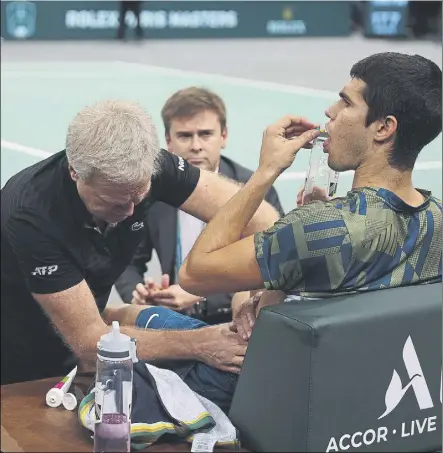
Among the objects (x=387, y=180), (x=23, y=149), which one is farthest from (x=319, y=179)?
(x=23, y=149)

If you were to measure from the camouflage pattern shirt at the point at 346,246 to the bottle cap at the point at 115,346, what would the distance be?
39cm

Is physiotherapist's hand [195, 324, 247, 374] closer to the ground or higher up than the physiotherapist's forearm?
closer to the ground

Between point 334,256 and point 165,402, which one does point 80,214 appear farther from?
point 334,256

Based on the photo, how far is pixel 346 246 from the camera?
2.60 metres

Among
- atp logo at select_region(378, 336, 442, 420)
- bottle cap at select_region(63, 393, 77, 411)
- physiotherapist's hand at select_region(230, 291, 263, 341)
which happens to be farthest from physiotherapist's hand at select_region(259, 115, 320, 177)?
bottle cap at select_region(63, 393, 77, 411)

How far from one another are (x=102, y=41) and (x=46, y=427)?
14.6 metres

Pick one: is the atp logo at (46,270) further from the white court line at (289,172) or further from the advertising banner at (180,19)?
the advertising banner at (180,19)

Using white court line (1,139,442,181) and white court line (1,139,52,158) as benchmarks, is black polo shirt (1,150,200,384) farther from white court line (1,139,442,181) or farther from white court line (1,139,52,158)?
white court line (1,139,52,158)

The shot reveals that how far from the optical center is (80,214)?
3.28 meters

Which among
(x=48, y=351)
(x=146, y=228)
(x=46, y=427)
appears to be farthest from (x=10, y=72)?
(x=46, y=427)

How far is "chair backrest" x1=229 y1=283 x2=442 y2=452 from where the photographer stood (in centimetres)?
249

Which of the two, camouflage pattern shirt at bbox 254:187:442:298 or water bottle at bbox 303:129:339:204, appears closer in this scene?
camouflage pattern shirt at bbox 254:187:442:298

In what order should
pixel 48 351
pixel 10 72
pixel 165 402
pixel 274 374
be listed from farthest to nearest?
pixel 10 72
pixel 48 351
pixel 165 402
pixel 274 374

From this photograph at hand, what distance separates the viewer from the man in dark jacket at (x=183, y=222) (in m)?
4.25
